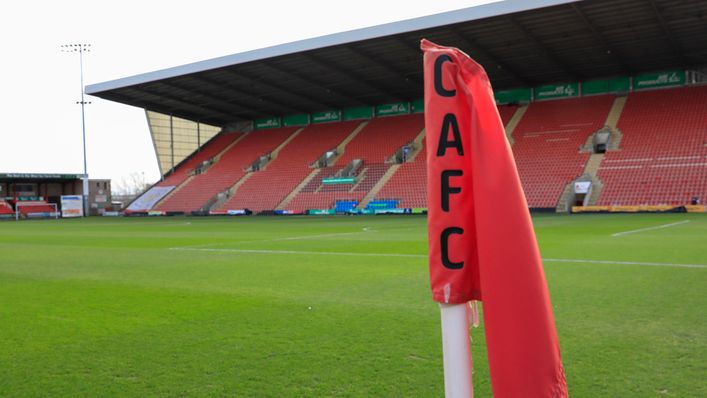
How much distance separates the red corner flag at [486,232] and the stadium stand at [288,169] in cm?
3904

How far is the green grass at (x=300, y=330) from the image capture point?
129 inches

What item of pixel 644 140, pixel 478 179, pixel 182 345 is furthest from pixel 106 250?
pixel 644 140

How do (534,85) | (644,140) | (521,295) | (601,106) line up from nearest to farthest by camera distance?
1. (521,295)
2. (644,140)
3. (601,106)
4. (534,85)

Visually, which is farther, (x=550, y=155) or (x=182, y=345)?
(x=550, y=155)

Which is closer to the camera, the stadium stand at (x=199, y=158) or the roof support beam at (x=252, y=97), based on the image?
the roof support beam at (x=252, y=97)

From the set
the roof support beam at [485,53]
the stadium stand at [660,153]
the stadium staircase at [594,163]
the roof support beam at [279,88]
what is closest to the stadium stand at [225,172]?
the roof support beam at [279,88]

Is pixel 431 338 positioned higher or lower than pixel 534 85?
lower

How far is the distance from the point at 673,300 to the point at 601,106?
111ft

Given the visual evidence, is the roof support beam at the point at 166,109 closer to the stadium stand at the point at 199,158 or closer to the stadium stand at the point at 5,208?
the stadium stand at the point at 199,158

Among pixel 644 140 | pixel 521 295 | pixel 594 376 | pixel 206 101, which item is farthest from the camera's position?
pixel 206 101

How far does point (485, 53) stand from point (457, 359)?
1260 inches

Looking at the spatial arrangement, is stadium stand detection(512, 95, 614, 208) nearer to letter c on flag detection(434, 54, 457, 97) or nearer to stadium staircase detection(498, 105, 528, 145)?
stadium staircase detection(498, 105, 528, 145)

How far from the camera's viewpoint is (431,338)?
4.31 meters

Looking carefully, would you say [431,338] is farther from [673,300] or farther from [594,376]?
[673,300]
